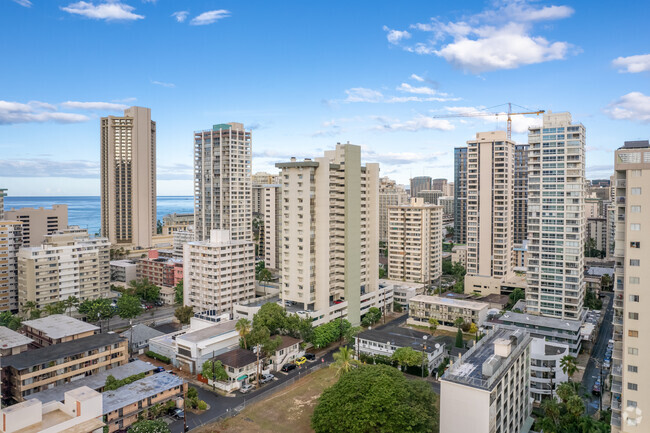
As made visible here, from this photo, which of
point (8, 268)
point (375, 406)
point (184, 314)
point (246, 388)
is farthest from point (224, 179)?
point (375, 406)

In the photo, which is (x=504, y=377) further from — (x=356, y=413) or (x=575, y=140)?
(x=575, y=140)

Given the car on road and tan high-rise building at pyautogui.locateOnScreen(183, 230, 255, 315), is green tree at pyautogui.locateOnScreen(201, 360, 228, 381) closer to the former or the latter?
the car on road

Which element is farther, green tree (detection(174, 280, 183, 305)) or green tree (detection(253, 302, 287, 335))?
green tree (detection(174, 280, 183, 305))

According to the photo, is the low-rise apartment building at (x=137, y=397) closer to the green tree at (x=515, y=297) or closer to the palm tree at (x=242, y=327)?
the palm tree at (x=242, y=327)

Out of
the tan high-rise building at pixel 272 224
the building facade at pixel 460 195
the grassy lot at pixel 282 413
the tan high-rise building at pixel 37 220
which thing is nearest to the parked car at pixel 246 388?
the grassy lot at pixel 282 413

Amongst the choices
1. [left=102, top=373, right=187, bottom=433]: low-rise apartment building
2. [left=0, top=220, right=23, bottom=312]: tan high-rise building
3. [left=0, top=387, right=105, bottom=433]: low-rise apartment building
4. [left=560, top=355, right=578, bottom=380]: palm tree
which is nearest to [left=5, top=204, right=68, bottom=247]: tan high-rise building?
[left=0, top=220, right=23, bottom=312]: tan high-rise building

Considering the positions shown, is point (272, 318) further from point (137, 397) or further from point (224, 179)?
point (224, 179)

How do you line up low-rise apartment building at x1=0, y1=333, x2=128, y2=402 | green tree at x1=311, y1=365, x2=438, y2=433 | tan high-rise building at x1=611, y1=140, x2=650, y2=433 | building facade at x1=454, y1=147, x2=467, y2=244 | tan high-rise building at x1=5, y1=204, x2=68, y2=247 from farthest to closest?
building facade at x1=454, y1=147, x2=467, y2=244 → tan high-rise building at x1=5, y1=204, x2=68, y2=247 → low-rise apartment building at x1=0, y1=333, x2=128, y2=402 → green tree at x1=311, y1=365, x2=438, y2=433 → tan high-rise building at x1=611, y1=140, x2=650, y2=433

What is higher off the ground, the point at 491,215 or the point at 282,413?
the point at 491,215
